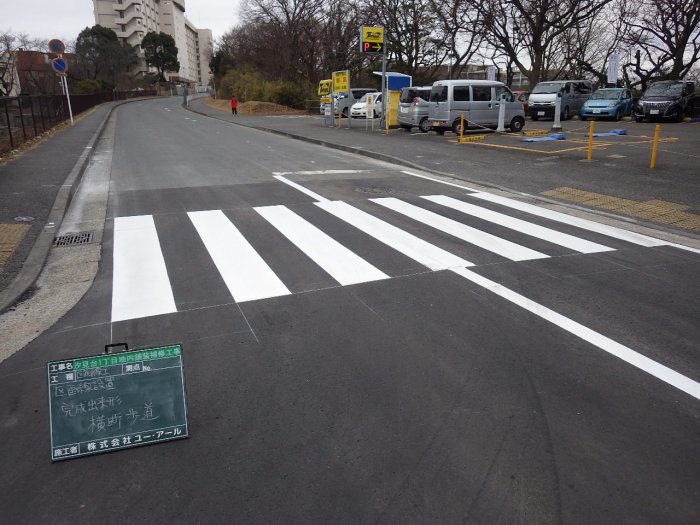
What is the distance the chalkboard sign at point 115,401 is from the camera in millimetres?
3010

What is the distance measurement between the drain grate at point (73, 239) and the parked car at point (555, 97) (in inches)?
1001

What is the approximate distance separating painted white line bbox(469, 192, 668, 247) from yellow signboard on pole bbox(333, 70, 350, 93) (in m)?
18.2

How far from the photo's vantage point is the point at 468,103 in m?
20.9

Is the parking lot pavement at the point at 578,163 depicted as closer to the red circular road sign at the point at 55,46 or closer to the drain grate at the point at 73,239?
the drain grate at the point at 73,239

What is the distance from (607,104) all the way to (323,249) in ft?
84.9

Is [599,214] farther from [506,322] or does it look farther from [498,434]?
[498,434]

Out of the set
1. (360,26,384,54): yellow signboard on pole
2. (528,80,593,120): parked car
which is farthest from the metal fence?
(528,80,593,120): parked car

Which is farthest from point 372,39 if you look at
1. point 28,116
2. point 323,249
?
point 323,249

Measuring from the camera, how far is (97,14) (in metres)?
93.2

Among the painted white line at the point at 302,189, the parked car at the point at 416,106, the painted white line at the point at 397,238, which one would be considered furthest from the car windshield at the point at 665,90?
the painted white line at the point at 397,238

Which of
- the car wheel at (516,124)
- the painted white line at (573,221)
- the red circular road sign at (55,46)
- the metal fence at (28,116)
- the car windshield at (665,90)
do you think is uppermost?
the red circular road sign at (55,46)

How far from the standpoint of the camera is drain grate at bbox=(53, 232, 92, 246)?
7.50 metres

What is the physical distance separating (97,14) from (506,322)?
109 metres

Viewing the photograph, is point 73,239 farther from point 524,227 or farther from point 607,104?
point 607,104
